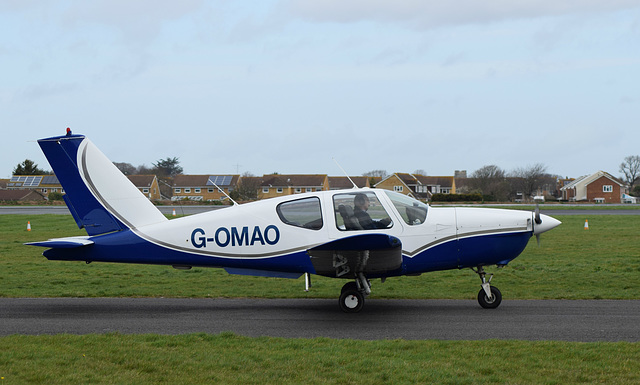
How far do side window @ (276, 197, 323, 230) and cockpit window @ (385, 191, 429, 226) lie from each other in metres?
1.18

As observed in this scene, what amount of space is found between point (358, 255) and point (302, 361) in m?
3.08

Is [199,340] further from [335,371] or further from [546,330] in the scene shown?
[546,330]

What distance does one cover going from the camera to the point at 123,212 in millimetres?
10328

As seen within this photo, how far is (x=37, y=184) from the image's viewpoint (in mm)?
95062

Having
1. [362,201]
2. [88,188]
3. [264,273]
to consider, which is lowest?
[264,273]

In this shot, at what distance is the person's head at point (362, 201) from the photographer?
9.62 metres

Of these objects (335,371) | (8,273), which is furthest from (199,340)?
(8,273)

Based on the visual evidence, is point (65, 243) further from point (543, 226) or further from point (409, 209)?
point (543, 226)

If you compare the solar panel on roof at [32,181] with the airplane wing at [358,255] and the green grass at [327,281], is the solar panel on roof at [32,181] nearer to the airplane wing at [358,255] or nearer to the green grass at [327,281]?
the green grass at [327,281]

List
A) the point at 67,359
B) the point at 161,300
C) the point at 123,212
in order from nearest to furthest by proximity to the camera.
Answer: the point at 67,359 < the point at 123,212 < the point at 161,300

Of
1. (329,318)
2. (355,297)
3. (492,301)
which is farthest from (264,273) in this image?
(492,301)

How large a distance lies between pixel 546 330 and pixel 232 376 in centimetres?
435

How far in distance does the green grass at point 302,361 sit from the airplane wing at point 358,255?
1.95 m

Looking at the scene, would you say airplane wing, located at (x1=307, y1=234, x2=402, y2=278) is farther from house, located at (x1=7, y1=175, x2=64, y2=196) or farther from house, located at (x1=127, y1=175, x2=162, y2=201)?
house, located at (x1=7, y1=175, x2=64, y2=196)
